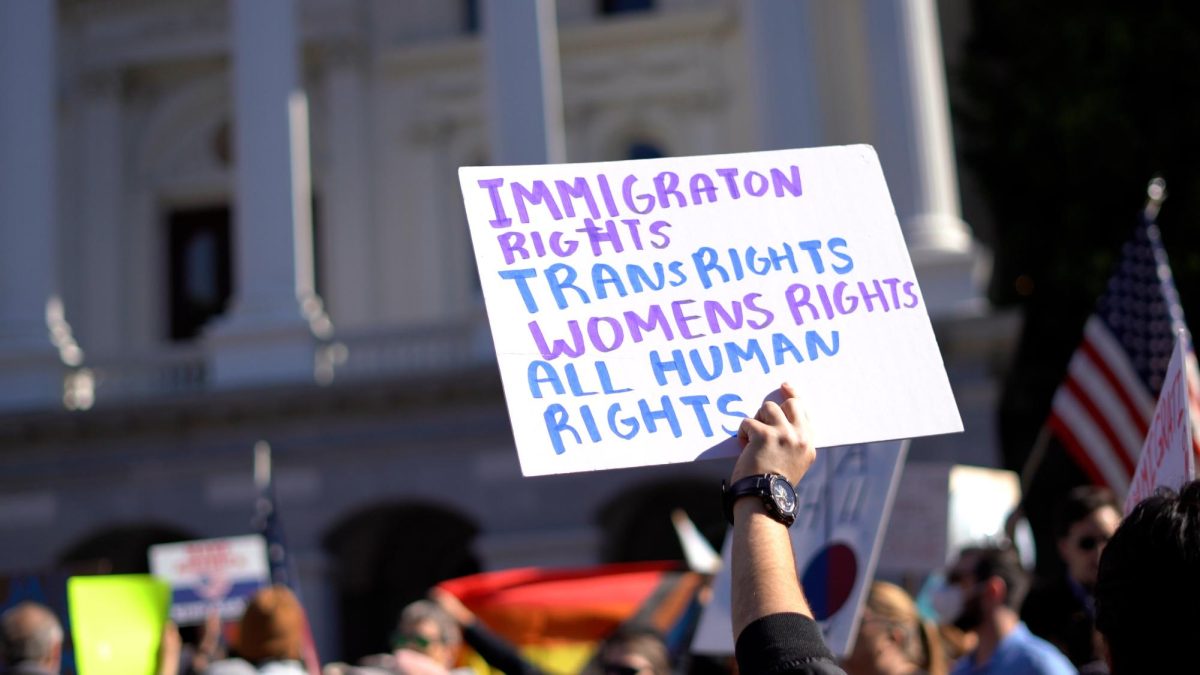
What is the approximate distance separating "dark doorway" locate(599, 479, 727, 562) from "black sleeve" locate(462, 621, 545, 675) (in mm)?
12387

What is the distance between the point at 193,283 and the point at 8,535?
615 centimetres

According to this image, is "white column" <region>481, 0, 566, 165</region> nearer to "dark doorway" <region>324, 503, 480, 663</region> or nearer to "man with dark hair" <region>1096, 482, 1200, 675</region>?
"dark doorway" <region>324, 503, 480, 663</region>

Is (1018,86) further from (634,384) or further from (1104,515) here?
(634,384)

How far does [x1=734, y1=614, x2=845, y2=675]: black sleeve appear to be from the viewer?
2.34 meters

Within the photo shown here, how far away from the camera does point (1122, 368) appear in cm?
850

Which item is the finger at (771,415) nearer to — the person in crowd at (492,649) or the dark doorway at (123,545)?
the person in crowd at (492,649)

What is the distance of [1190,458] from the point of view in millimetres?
3637

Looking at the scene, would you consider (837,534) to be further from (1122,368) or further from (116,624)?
(1122,368)

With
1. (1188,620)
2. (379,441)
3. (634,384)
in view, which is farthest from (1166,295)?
(379,441)

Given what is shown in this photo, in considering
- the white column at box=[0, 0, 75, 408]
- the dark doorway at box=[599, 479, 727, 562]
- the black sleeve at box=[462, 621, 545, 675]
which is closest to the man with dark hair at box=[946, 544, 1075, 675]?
the black sleeve at box=[462, 621, 545, 675]

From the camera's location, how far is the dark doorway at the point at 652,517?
2000 cm

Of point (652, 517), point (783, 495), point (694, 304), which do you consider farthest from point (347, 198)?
point (783, 495)

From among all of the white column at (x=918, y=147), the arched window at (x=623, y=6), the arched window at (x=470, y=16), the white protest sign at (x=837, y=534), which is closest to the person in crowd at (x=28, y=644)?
the white protest sign at (x=837, y=534)

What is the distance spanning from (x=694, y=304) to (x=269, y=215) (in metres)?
17.3
